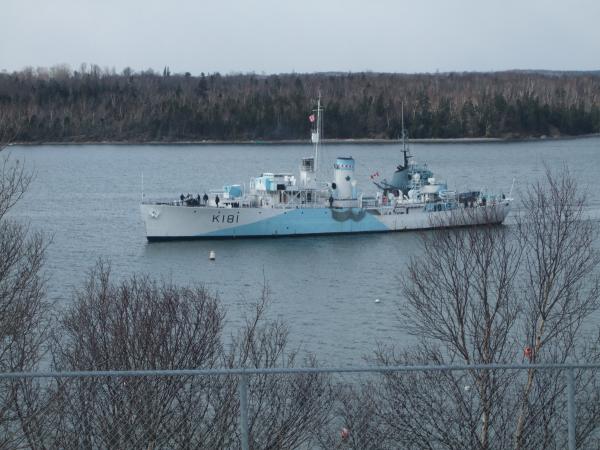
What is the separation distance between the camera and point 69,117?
315 feet

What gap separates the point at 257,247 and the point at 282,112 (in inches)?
2348

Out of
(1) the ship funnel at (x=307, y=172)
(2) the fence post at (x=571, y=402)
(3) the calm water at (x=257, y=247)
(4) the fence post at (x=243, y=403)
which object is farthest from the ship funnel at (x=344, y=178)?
(4) the fence post at (x=243, y=403)

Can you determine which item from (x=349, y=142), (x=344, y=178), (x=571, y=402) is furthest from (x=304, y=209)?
(x=349, y=142)

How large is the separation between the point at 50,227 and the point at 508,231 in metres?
15.1

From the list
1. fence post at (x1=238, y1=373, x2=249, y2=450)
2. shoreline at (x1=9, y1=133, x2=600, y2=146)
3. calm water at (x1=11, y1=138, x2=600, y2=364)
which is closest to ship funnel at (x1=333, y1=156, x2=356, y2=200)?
calm water at (x1=11, y1=138, x2=600, y2=364)

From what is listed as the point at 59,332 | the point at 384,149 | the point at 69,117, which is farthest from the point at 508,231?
the point at 69,117

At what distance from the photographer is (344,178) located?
121ft

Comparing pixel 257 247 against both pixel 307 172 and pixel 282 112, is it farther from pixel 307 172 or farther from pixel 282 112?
pixel 282 112

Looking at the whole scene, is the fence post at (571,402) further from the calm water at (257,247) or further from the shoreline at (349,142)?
the shoreline at (349,142)

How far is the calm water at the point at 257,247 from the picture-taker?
69.3 feet

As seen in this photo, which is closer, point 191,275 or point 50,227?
point 191,275

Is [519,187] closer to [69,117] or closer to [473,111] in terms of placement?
[473,111]

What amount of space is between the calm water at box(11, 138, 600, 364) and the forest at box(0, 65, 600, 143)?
17.7 m

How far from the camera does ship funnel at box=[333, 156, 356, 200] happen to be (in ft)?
121
